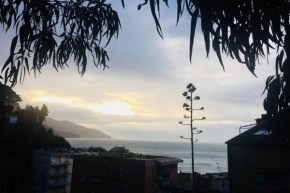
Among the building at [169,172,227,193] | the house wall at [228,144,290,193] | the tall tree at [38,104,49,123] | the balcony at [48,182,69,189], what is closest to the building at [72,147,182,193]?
the building at [169,172,227,193]

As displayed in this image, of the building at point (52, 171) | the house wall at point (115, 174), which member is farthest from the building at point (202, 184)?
the building at point (52, 171)

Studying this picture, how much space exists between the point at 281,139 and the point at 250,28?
3.78 meters

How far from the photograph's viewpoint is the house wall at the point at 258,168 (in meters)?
14.4

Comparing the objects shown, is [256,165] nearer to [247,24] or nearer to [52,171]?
[247,24]

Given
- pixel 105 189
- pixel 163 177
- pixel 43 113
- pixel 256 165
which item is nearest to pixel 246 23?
pixel 256 165

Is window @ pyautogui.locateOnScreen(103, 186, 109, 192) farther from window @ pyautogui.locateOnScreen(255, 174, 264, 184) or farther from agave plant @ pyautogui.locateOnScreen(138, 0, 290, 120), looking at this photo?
agave plant @ pyautogui.locateOnScreen(138, 0, 290, 120)

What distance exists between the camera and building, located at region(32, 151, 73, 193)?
4266cm

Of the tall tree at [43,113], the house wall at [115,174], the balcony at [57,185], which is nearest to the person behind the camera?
the house wall at [115,174]

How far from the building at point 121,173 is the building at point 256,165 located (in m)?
22.1

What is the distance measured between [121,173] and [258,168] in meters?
26.7

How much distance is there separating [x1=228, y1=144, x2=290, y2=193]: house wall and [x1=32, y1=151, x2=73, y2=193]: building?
113ft

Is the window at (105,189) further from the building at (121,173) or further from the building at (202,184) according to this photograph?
the building at (202,184)

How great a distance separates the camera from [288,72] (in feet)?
8.02

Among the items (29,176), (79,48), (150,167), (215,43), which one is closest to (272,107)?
(215,43)
